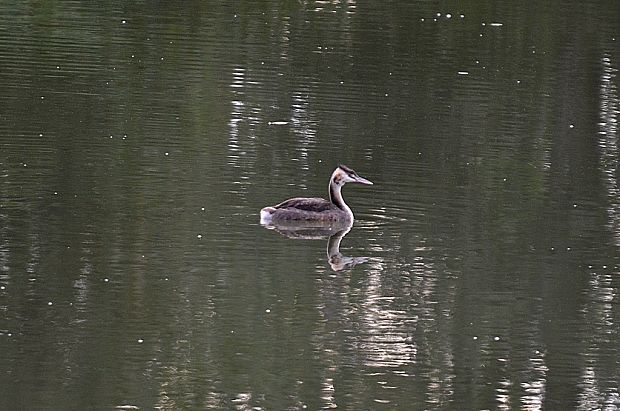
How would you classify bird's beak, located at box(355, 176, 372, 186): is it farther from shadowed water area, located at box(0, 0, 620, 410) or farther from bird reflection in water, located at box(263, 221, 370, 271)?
bird reflection in water, located at box(263, 221, 370, 271)

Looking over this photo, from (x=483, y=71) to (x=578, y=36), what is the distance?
5784 mm

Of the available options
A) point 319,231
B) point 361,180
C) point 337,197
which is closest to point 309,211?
point 319,231

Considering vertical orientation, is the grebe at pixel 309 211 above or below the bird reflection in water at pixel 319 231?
above

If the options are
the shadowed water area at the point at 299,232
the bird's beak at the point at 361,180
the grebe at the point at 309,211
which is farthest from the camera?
the bird's beak at the point at 361,180

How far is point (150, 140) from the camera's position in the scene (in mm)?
19562

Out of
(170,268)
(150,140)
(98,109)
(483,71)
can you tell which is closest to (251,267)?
(170,268)

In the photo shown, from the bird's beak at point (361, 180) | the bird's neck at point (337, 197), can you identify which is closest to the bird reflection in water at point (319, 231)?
the bird's neck at point (337, 197)

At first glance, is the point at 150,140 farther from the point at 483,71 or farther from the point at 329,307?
the point at 483,71

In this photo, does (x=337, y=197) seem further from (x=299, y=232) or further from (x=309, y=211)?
(x=299, y=232)

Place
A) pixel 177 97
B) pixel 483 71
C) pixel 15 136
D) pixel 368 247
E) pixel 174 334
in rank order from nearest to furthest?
1. pixel 174 334
2. pixel 368 247
3. pixel 15 136
4. pixel 177 97
5. pixel 483 71

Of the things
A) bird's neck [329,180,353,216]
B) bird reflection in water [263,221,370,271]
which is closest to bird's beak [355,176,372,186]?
bird's neck [329,180,353,216]

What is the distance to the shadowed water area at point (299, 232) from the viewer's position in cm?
1134

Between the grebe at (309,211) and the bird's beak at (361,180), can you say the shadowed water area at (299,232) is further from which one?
the bird's beak at (361,180)

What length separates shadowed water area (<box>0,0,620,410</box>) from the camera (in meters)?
11.3
